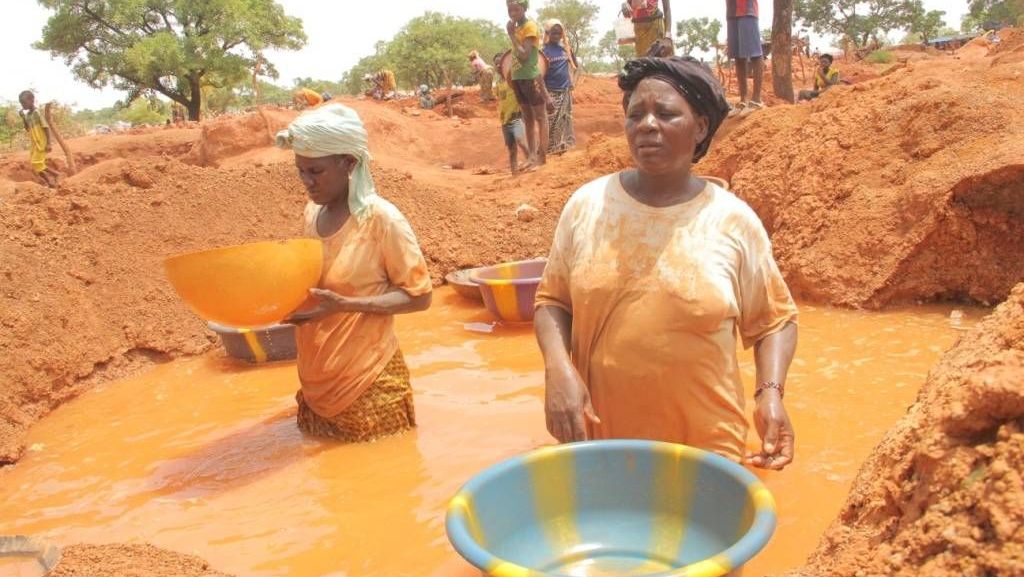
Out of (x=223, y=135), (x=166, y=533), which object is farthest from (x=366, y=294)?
(x=223, y=135)

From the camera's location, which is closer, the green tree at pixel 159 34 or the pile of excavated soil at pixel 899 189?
the pile of excavated soil at pixel 899 189

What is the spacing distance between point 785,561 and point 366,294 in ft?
6.37

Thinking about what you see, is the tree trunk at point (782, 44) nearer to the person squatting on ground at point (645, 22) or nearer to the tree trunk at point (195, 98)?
the person squatting on ground at point (645, 22)

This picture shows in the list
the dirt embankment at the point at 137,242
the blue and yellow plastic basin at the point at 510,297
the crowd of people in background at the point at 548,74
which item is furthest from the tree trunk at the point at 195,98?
the blue and yellow plastic basin at the point at 510,297

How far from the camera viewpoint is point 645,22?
32.7 ft

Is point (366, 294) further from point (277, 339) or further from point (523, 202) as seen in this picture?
point (523, 202)

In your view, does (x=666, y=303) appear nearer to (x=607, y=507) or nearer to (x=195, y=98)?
(x=607, y=507)

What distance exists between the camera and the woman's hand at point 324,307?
123 inches

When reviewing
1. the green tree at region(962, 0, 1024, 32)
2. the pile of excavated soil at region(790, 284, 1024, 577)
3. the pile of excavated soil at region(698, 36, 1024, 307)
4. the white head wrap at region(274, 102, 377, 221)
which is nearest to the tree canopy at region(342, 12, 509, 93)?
the green tree at region(962, 0, 1024, 32)

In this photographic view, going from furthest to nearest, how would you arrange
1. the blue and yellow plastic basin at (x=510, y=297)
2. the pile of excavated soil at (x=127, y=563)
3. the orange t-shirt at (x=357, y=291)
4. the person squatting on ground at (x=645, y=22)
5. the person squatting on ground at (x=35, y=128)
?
the person squatting on ground at (x=35, y=128) < the person squatting on ground at (x=645, y=22) < the blue and yellow plastic basin at (x=510, y=297) < the orange t-shirt at (x=357, y=291) < the pile of excavated soil at (x=127, y=563)

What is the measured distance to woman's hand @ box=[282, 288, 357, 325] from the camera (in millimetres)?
3117

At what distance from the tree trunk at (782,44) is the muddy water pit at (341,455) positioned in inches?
196

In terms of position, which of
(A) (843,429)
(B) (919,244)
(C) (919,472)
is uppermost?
(C) (919,472)

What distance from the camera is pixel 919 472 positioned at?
114 cm
